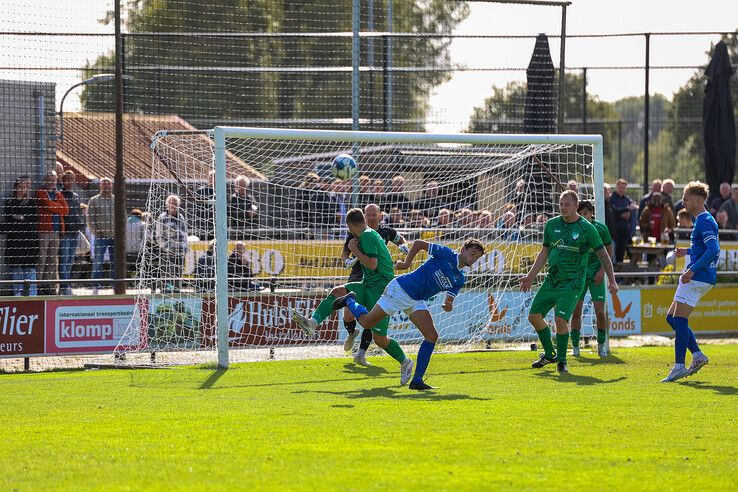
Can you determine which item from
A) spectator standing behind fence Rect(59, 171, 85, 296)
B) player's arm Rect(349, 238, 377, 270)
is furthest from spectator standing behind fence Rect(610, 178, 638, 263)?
spectator standing behind fence Rect(59, 171, 85, 296)

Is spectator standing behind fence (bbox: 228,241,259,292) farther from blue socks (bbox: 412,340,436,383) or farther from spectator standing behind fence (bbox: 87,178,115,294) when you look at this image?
blue socks (bbox: 412,340,436,383)

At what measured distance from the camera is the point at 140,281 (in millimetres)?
15805

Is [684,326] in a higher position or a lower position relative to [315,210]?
lower

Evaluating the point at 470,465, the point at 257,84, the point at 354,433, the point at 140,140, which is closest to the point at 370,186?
the point at 257,84

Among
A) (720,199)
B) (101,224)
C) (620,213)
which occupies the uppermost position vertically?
(720,199)

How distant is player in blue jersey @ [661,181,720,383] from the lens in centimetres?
1274

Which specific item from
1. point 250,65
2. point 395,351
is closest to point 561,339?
point 395,351

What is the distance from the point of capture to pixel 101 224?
18281 mm

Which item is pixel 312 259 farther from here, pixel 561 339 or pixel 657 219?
pixel 657 219

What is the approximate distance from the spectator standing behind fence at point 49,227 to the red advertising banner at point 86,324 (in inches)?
44.6

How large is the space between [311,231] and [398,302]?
21.6 ft

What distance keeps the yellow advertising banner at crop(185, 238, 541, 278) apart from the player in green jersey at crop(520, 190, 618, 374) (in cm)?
419

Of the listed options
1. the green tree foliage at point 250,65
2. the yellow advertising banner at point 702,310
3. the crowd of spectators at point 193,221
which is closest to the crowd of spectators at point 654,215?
the yellow advertising banner at point 702,310

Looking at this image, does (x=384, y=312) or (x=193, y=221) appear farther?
(x=193, y=221)
